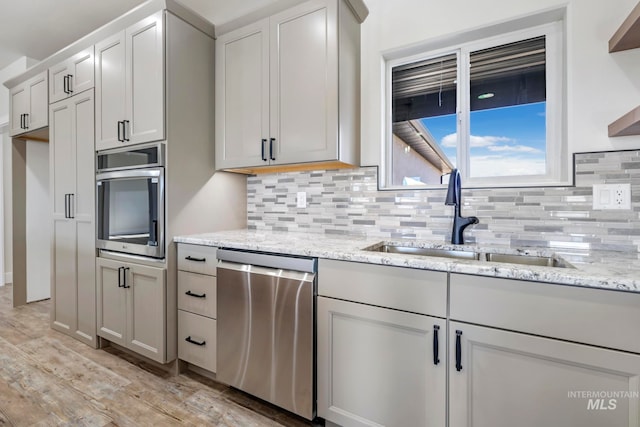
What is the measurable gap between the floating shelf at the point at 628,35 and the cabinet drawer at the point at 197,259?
7.30 ft

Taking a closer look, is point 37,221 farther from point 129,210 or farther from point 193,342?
point 193,342

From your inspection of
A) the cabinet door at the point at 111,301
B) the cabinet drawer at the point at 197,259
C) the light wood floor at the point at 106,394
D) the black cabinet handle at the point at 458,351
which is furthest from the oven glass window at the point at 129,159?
the black cabinet handle at the point at 458,351

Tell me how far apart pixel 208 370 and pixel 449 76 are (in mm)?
2424

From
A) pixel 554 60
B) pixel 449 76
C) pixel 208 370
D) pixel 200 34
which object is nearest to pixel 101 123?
pixel 200 34

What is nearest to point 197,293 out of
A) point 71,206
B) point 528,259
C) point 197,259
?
point 197,259

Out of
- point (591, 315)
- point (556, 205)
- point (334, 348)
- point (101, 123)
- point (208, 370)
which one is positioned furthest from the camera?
point (101, 123)

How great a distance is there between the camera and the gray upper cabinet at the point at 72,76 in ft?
7.70

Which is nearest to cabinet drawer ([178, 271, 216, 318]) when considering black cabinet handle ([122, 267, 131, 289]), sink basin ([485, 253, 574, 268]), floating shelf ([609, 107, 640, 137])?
black cabinet handle ([122, 267, 131, 289])

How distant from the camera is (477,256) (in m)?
1.63

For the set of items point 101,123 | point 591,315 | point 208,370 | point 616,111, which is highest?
point 101,123

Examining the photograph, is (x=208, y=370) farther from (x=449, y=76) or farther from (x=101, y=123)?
(x=449, y=76)

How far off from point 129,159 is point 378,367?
2.07 meters

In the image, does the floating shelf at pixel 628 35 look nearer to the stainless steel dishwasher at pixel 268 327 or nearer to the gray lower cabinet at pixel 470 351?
the gray lower cabinet at pixel 470 351

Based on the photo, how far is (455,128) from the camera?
6.28ft
